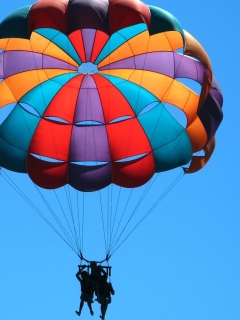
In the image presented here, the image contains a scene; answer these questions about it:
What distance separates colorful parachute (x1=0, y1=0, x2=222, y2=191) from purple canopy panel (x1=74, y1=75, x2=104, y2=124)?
0.06 ft

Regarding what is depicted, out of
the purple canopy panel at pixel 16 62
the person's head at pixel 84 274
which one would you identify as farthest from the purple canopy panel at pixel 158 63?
the person's head at pixel 84 274

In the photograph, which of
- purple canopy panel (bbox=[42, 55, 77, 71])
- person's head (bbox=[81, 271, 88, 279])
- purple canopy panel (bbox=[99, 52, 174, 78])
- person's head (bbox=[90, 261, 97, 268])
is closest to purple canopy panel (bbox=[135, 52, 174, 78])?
purple canopy panel (bbox=[99, 52, 174, 78])

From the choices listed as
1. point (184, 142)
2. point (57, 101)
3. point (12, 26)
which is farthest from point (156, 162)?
point (12, 26)

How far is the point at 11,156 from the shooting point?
24.1 meters

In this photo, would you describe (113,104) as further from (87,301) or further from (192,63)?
(87,301)

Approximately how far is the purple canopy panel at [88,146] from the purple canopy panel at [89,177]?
0.49ft

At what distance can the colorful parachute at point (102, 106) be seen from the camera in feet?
79.3

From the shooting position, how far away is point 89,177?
24.2 metres

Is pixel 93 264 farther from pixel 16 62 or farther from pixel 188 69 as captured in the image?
pixel 16 62

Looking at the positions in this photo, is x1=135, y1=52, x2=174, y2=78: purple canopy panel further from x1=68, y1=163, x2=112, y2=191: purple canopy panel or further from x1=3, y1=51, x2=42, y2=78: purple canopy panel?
x1=3, y1=51, x2=42, y2=78: purple canopy panel

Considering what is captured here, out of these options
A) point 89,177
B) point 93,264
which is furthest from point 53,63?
point 93,264

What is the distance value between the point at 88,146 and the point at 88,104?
0.82m

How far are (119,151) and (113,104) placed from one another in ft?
2.97

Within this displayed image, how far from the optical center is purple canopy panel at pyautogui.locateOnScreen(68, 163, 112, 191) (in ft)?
79.5
